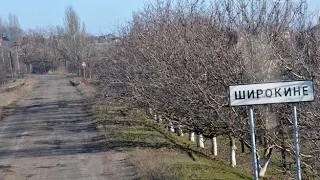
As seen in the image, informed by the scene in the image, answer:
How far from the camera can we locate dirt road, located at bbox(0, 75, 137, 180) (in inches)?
684

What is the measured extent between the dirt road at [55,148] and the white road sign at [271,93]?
313 inches

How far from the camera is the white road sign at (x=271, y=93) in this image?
814 centimetres

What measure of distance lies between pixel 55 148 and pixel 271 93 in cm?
1621

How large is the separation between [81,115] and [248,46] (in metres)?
Answer: 22.1

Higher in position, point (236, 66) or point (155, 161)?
point (236, 66)

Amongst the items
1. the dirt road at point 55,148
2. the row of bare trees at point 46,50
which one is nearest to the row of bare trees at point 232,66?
the dirt road at point 55,148

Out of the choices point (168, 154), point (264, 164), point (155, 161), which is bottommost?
point (264, 164)

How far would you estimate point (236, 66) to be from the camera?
1592 cm

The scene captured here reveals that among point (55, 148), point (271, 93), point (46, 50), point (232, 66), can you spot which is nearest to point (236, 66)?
point (232, 66)

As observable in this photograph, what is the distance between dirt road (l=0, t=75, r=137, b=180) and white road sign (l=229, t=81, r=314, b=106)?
796 centimetres

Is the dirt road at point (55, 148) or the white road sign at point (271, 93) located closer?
the white road sign at point (271, 93)

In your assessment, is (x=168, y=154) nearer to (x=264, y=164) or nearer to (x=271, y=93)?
(x=264, y=164)

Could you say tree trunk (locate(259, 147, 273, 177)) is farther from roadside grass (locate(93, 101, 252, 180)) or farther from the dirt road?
the dirt road

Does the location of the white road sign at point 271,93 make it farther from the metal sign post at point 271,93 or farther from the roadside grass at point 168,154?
the roadside grass at point 168,154
